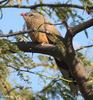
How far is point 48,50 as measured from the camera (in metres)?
3.30

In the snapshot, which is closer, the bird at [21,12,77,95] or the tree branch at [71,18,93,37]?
the tree branch at [71,18,93,37]

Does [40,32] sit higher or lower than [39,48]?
higher

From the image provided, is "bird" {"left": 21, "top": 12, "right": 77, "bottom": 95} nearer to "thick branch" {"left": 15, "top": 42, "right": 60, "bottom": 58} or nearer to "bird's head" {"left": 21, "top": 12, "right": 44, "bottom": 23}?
"bird's head" {"left": 21, "top": 12, "right": 44, "bottom": 23}

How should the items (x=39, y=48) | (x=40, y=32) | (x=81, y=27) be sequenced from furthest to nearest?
(x=40, y=32) < (x=39, y=48) < (x=81, y=27)

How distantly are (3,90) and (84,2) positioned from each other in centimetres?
77

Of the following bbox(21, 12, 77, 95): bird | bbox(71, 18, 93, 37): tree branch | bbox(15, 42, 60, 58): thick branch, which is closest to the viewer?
→ bbox(71, 18, 93, 37): tree branch

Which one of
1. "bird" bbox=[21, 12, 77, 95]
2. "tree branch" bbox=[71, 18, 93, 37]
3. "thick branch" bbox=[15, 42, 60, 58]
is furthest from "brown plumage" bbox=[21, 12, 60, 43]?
"tree branch" bbox=[71, 18, 93, 37]

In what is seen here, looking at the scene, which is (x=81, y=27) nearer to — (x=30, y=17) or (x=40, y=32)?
(x=40, y=32)

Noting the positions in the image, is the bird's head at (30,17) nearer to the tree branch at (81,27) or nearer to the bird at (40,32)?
the bird at (40,32)

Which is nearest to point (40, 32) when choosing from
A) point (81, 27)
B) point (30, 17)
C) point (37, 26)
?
point (37, 26)

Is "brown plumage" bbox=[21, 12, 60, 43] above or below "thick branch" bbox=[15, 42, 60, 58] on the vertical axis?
above

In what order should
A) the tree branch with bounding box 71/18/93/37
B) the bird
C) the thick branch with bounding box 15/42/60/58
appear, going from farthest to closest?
1. the bird
2. the thick branch with bounding box 15/42/60/58
3. the tree branch with bounding box 71/18/93/37

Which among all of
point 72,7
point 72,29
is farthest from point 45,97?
point 72,7

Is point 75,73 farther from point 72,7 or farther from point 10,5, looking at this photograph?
point 10,5
